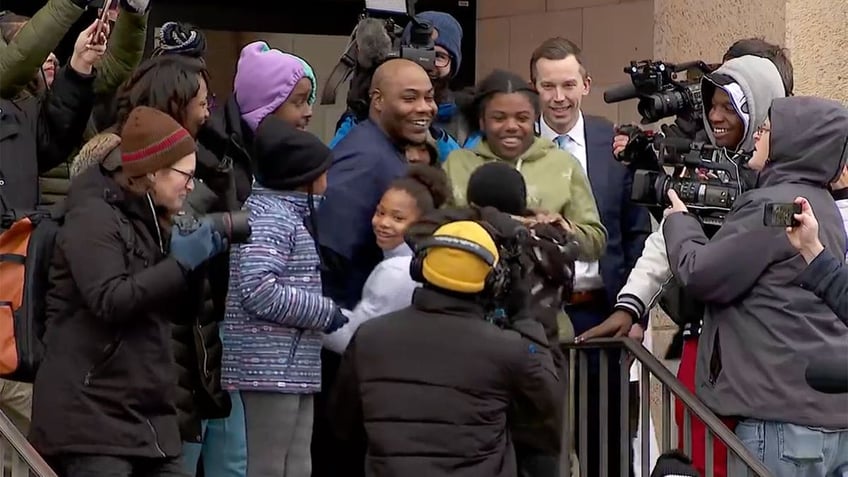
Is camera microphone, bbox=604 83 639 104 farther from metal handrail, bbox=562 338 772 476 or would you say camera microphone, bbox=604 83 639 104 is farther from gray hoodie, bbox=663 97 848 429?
metal handrail, bbox=562 338 772 476

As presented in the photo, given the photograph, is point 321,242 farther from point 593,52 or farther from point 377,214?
point 593,52

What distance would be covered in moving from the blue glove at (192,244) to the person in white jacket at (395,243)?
0.71 meters

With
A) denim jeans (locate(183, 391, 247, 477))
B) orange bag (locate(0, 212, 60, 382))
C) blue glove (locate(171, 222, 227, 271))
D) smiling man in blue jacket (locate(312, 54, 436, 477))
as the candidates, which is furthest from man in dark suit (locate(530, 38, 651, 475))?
orange bag (locate(0, 212, 60, 382))

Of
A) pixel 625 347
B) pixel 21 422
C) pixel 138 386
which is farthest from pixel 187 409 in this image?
pixel 625 347

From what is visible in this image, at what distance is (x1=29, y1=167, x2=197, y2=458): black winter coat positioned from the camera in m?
4.71

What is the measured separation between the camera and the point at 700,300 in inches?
217

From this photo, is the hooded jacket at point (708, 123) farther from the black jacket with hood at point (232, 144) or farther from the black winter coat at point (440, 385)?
the black jacket with hood at point (232, 144)

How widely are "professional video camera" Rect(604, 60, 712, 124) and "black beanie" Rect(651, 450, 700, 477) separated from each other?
1257 mm

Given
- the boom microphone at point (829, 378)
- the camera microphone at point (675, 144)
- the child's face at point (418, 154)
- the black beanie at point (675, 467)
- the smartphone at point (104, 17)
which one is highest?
the smartphone at point (104, 17)

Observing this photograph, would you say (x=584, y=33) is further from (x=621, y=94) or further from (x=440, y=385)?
(x=440, y=385)

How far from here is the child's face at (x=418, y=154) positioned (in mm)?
5719

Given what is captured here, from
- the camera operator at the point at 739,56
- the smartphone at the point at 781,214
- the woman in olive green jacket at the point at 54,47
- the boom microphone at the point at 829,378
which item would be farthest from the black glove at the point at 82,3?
the boom microphone at the point at 829,378

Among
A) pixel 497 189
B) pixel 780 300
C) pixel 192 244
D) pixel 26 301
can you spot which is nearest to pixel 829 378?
pixel 780 300

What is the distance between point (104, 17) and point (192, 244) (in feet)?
4.67
